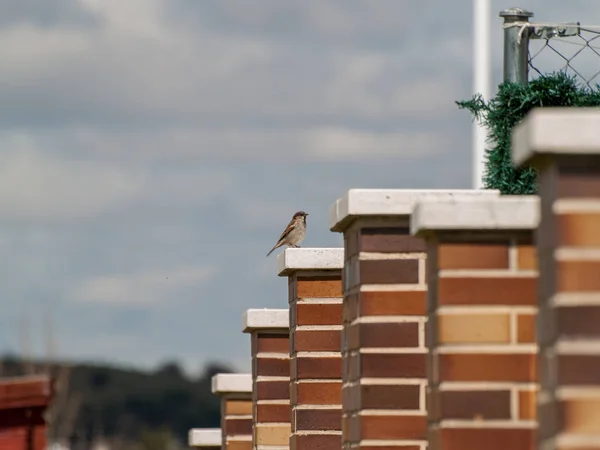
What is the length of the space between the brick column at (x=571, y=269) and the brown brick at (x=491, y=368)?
1.07m

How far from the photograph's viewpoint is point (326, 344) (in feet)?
29.9

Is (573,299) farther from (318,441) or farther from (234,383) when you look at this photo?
(234,383)

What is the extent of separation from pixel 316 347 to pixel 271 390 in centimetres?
167

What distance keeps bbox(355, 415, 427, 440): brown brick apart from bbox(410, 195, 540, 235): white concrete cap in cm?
114

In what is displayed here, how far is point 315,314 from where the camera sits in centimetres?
915

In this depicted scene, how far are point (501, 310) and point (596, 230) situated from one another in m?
1.20

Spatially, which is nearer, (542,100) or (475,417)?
(475,417)

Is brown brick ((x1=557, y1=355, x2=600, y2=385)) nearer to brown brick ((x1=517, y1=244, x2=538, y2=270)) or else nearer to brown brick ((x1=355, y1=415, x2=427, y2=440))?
brown brick ((x1=517, y1=244, x2=538, y2=270))

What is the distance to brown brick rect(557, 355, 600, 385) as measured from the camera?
→ 4.82 m

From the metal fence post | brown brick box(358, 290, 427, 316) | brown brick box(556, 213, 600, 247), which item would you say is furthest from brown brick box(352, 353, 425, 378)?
the metal fence post

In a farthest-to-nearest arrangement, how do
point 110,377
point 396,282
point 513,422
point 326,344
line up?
point 110,377 < point 326,344 < point 396,282 < point 513,422

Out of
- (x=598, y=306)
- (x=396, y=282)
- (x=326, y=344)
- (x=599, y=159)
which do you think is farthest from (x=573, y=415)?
(x=326, y=344)

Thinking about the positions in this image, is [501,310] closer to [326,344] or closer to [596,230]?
[596,230]

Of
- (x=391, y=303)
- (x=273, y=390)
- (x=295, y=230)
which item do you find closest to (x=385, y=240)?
(x=391, y=303)
